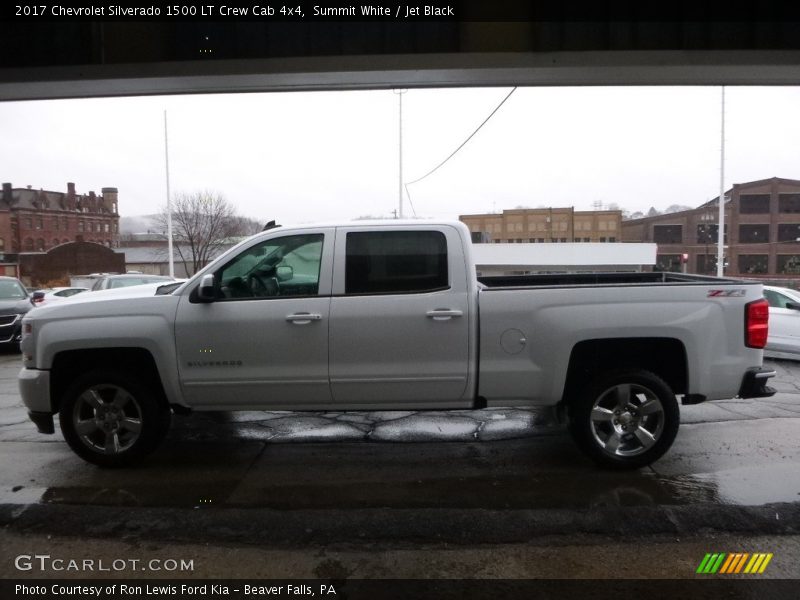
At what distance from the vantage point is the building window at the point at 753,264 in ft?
111

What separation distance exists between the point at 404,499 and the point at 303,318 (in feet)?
5.19

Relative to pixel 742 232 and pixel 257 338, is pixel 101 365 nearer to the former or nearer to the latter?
pixel 257 338

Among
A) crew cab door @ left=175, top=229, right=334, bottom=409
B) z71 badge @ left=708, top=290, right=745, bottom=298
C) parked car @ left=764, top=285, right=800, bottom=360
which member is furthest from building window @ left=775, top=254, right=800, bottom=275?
crew cab door @ left=175, top=229, right=334, bottom=409

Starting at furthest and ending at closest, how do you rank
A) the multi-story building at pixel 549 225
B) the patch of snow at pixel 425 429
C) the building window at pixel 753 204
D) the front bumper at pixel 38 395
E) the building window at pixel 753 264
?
the building window at pixel 753 264 → the building window at pixel 753 204 → the multi-story building at pixel 549 225 → the patch of snow at pixel 425 429 → the front bumper at pixel 38 395

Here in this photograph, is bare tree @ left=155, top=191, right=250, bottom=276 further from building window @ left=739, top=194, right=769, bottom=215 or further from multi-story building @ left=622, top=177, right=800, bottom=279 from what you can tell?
building window @ left=739, top=194, right=769, bottom=215

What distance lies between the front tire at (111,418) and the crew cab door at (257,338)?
375mm

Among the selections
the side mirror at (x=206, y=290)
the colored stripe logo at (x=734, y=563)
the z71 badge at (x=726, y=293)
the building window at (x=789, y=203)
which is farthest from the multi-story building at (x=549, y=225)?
the colored stripe logo at (x=734, y=563)

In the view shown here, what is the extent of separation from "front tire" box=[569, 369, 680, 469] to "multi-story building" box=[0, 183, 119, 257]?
2962 inches

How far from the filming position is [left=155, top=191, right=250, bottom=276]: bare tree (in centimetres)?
3859

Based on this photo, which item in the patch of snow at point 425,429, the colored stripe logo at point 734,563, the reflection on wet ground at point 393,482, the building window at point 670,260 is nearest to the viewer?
the colored stripe logo at point 734,563

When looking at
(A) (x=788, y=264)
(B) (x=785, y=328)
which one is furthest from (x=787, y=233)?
(B) (x=785, y=328)

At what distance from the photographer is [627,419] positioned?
4.58 m

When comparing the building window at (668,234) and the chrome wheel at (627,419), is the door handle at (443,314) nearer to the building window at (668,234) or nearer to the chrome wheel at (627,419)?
the chrome wheel at (627,419)

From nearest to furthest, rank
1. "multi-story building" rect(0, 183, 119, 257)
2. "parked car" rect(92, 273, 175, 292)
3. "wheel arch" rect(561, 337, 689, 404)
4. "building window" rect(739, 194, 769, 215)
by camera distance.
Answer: "wheel arch" rect(561, 337, 689, 404), "parked car" rect(92, 273, 175, 292), "building window" rect(739, 194, 769, 215), "multi-story building" rect(0, 183, 119, 257)
